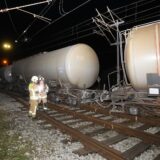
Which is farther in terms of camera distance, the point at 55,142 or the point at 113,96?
the point at 113,96

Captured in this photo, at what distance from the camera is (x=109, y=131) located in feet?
24.5

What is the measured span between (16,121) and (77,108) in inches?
146

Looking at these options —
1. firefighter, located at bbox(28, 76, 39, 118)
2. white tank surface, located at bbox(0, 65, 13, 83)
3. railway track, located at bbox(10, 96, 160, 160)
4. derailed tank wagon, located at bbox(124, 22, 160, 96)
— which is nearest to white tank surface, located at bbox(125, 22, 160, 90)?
derailed tank wagon, located at bbox(124, 22, 160, 96)

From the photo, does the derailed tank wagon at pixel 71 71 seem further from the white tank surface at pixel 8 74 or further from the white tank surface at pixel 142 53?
the white tank surface at pixel 8 74

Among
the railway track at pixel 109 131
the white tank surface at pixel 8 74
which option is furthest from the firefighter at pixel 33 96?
the white tank surface at pixel 8 74

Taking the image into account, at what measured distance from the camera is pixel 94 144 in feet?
19.2

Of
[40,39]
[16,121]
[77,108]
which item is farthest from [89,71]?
[40,39]

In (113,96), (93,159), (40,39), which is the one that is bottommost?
(93,159)

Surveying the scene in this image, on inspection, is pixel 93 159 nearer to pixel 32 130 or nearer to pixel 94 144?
pixel 94 144

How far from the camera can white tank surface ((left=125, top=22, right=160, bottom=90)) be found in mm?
7723

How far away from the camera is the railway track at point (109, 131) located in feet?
18.1

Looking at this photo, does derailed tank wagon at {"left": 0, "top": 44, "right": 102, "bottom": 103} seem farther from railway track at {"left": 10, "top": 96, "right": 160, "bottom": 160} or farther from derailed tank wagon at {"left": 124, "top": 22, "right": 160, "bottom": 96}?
derailed tank wagon at {"left": 124, "top": 22, "right": 160, "bottom": 96}

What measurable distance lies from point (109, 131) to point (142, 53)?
3077 mm

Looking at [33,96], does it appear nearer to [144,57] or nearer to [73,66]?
[73,66]
